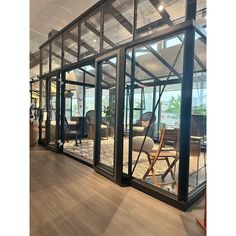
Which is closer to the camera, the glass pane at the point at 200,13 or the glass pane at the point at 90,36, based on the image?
the glass pane at the point at 200,13

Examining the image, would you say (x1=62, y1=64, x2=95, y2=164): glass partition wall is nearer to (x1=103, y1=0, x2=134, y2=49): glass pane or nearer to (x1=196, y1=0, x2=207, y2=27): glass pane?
(x1=103, y1=0, x2=134, y2=49): glass pane

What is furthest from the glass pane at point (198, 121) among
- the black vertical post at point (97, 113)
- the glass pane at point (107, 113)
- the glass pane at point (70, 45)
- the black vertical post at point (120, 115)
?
the glass pane at point (70, 45)

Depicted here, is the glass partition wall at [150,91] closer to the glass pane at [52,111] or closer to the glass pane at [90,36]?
the glass pane at [90,36]

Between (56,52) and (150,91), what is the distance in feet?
10.1

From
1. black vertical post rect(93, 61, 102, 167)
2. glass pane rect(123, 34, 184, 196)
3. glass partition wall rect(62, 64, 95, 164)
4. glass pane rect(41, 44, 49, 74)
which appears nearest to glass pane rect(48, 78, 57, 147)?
glass partition wall rect(62, 64, 95, 164)

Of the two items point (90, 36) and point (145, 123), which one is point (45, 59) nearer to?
point (90, 36)

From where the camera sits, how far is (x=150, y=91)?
471 centimetres

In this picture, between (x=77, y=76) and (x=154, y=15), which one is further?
(x=77, y=76)

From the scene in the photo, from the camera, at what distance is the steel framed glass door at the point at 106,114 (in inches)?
140

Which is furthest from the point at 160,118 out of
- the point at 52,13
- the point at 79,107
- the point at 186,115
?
the point at 79,107

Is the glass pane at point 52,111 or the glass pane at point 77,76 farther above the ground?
the glass pane at point 77,76

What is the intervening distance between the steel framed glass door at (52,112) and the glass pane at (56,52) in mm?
375
